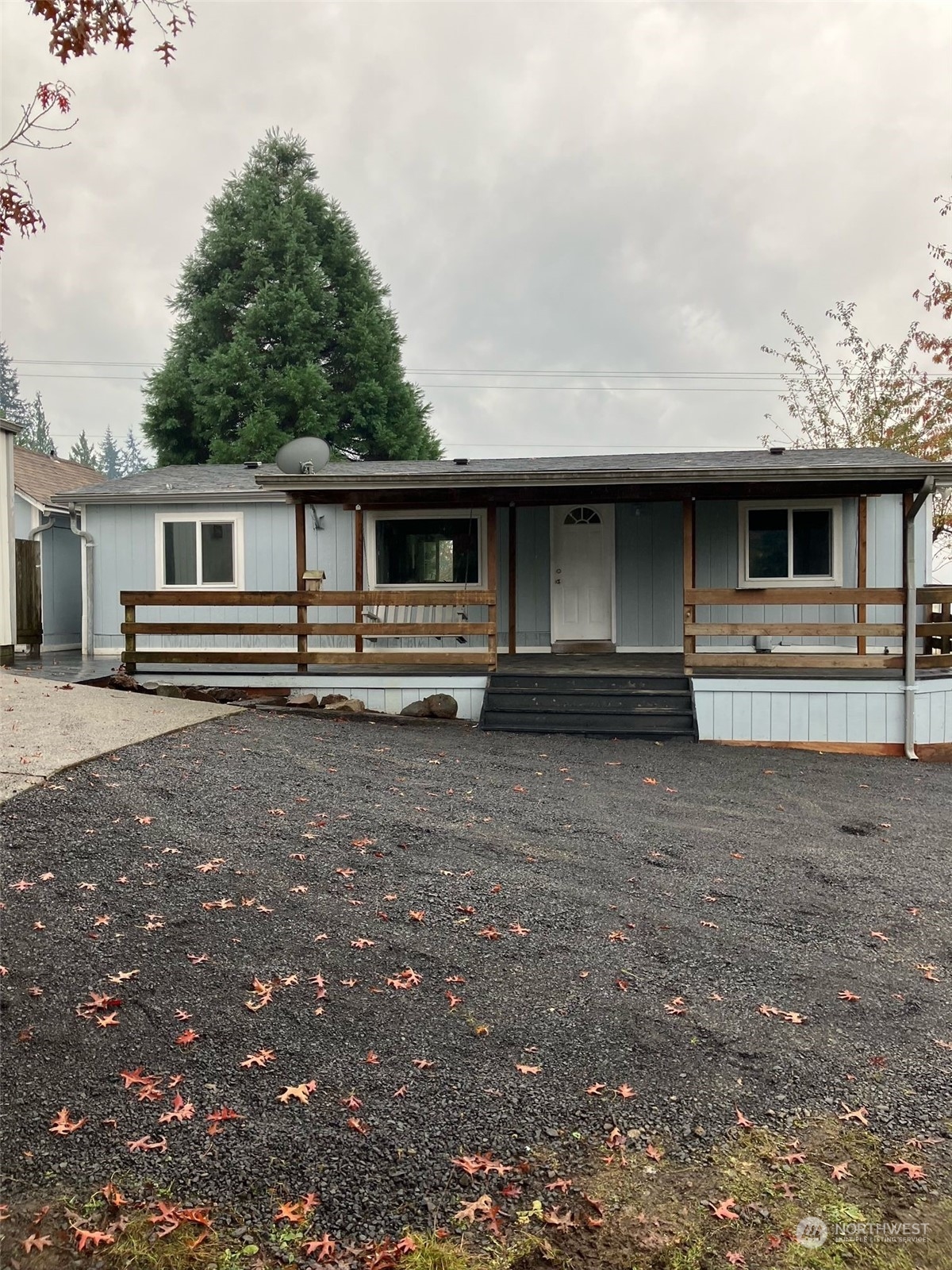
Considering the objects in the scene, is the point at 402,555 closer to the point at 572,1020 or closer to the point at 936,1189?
the point at 572,1020

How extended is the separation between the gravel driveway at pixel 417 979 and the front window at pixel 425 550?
20.7 feet

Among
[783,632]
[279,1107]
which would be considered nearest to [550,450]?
[783,632]

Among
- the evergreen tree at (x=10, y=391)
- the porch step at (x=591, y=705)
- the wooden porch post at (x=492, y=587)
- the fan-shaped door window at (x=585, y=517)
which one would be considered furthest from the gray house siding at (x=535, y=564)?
the evergreen tree at (x=10, y=391)

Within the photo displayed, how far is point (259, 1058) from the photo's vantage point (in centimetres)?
280

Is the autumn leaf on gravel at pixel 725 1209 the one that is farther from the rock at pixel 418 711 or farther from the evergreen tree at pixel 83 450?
the evergreen tree at pixel 83 450

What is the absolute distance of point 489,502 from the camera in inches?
409

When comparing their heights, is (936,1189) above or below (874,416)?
below

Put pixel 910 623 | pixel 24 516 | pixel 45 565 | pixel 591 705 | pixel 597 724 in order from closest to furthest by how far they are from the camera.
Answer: pixel 597 724
pixel 910 623
pixel 591 705
pixel 45 565
pixel 24 516

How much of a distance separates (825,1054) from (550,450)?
147 feet

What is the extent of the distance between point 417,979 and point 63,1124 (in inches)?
53.6

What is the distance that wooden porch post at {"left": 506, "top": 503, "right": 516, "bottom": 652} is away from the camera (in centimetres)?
1226

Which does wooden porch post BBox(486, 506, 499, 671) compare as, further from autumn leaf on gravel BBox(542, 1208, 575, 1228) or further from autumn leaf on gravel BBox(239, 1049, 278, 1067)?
autumn leaf on gravel BBox(542, 1208, 575, 1228)

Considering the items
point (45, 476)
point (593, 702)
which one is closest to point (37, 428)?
point (45, 476)

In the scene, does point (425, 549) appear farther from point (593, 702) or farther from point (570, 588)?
point (593, 702)
